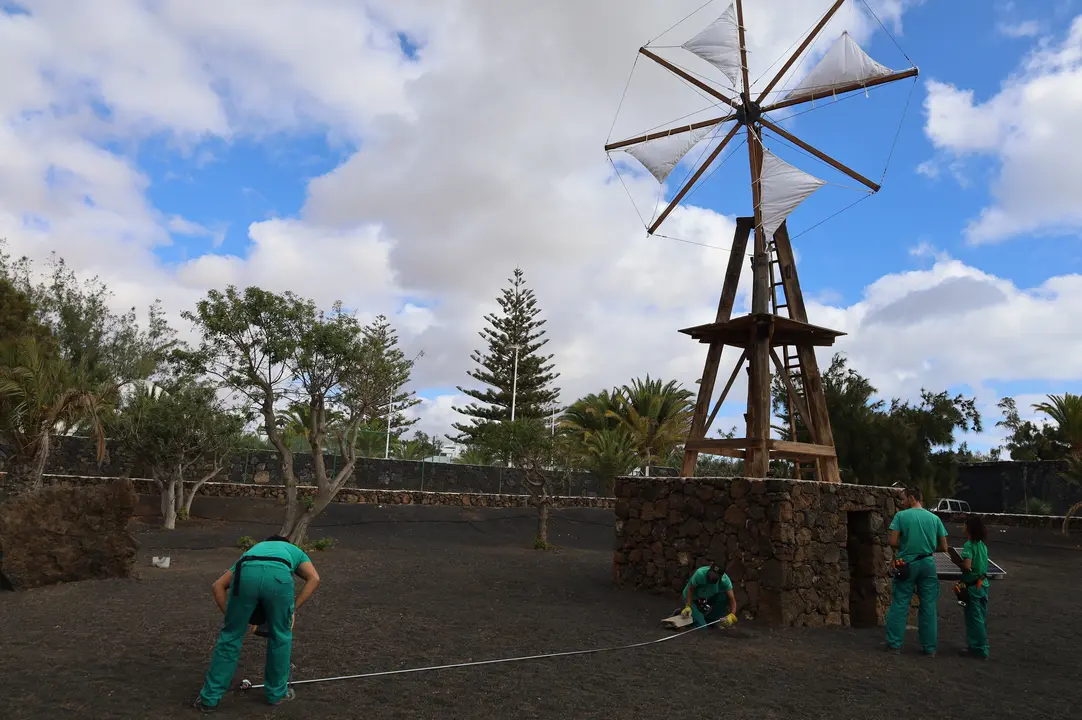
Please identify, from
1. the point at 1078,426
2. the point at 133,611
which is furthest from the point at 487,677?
the point at 1078,426

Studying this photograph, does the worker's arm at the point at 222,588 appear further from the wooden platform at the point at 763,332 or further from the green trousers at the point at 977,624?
the wooden platform at the point at 763,332

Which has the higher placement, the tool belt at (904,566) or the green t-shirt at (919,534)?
the green t-shirt at (919,534)

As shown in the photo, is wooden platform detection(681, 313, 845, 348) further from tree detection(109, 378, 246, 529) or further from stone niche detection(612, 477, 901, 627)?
tree detection(109, 378, 246, 529)

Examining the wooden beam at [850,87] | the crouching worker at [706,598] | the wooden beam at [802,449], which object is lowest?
the crouching worker at [706,598]

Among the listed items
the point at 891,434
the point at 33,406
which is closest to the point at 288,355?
the point at 33,406

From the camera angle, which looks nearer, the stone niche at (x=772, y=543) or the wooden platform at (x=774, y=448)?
the stone niche at (x=772, y=543)

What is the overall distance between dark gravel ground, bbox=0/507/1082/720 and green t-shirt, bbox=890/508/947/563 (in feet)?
3.67

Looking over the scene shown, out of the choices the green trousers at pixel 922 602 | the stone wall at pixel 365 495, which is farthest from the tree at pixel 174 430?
the green trousers at pixel 922 602

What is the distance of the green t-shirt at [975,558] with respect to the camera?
8094mm

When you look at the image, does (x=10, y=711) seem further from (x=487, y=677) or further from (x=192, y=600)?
(x=192, y=600)

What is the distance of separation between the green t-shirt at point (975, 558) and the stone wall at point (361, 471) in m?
17.8

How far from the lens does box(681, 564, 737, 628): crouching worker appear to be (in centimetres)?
920

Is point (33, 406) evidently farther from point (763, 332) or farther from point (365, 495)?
point (365, 495)

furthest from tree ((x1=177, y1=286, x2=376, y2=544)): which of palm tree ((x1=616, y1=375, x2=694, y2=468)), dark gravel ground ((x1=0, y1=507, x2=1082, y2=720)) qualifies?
palm tree ((x1=616, y1=375, x2=694, y2=468))
